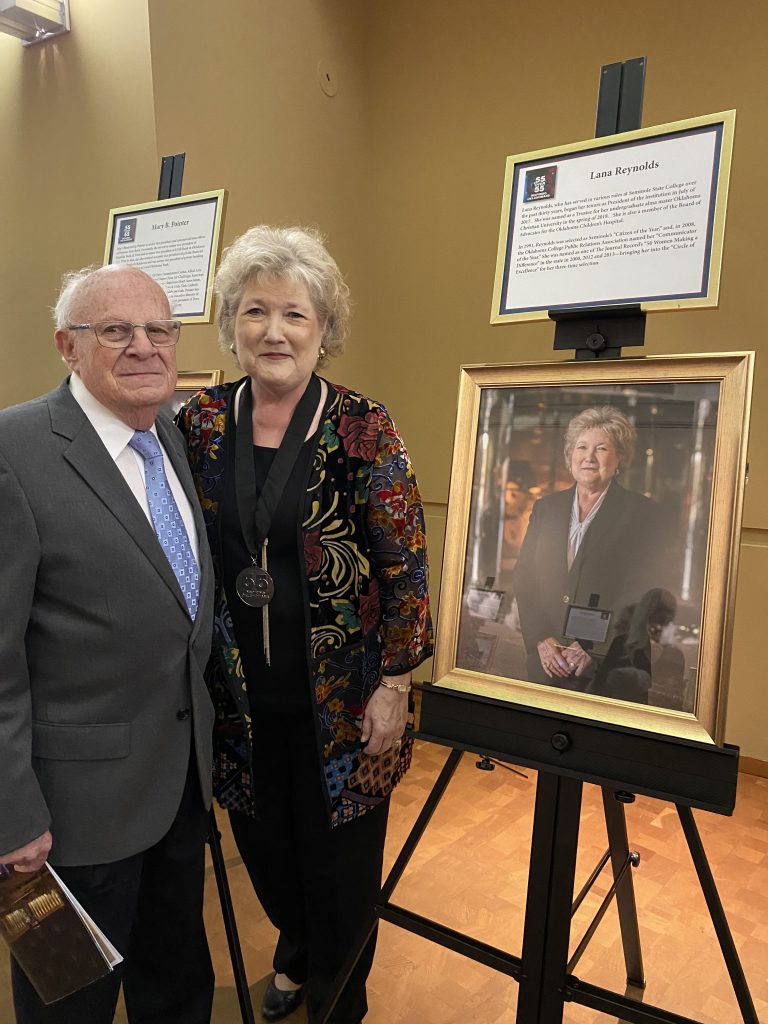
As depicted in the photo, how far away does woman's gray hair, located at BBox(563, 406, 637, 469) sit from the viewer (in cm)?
123

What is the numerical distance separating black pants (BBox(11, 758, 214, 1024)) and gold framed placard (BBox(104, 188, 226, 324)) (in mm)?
1342

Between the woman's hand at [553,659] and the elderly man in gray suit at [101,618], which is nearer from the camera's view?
the elderly man in gray suit at [101,618]

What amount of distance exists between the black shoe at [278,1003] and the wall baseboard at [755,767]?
6.76 feet

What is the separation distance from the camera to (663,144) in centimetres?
126

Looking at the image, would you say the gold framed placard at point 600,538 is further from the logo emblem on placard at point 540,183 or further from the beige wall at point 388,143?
the beige wall at point 388,143

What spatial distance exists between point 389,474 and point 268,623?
0.36 m

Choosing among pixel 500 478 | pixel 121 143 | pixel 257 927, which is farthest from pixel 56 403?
pixel 121 143

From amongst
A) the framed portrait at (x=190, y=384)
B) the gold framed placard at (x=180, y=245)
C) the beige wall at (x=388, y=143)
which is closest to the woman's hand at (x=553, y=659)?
the framed portrait at (x=190, y=384)

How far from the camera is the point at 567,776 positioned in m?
1.21

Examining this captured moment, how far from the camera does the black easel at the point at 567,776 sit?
1.16 metres

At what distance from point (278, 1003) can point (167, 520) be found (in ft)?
4.23

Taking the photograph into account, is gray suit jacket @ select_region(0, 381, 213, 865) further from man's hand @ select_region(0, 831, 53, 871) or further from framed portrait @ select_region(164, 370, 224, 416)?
framed portrait @ select_region(164, 370, 224, 416)

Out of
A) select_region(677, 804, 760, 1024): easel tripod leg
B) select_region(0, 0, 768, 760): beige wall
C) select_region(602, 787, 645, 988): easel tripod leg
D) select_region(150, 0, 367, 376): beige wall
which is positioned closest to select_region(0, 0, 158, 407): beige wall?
select_region(0, 0, 768, 760): beige wall

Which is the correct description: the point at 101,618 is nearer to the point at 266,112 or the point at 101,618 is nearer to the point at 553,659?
the point at 553,659
